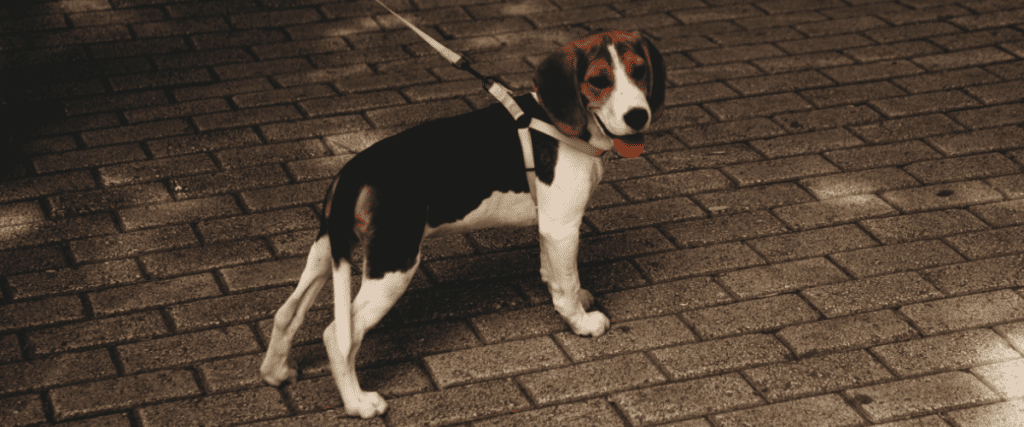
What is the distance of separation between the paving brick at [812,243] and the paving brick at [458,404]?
134 cm

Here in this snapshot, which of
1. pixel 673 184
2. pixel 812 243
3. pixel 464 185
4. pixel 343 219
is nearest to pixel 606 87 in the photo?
pixel 464 185

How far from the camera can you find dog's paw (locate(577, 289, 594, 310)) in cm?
379

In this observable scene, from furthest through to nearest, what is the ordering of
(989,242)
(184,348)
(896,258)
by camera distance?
(989,242) < (896,258) < (184,348)

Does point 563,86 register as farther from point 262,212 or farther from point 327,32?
point 327,32

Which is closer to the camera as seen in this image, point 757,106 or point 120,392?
point 120,392

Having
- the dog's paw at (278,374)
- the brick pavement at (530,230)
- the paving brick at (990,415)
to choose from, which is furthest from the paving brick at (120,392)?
the paving brick at (990,415)

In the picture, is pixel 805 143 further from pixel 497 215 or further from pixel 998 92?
pixel 497 215

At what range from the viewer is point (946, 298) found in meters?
3.83

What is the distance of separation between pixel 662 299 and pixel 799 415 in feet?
2.55

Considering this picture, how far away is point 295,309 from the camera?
326cm

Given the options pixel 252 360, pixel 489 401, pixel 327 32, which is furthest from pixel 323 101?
pixel 489 401

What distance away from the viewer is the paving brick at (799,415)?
3205mm

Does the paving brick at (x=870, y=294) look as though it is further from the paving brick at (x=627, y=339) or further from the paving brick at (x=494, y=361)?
the paving brick at (x=494, y=361)

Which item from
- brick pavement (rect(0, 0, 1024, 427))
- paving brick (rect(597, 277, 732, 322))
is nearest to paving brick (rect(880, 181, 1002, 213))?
brick pavement (rect(0, 0, 1024, 427))
